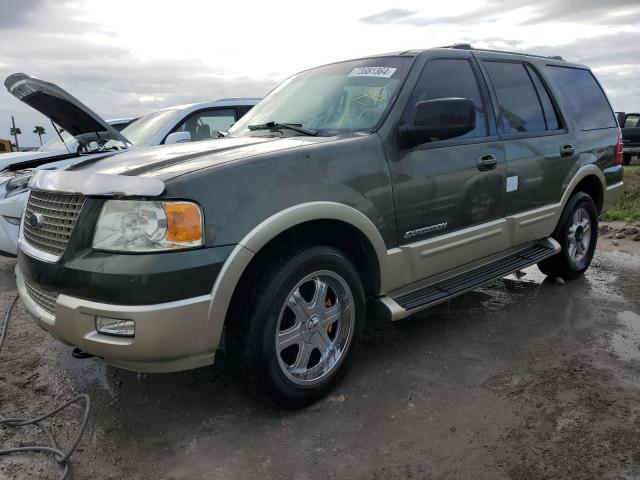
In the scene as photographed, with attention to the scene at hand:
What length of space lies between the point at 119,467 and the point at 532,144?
11.6 ft

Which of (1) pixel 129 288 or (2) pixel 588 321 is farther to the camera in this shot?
(2) pixel 588 321

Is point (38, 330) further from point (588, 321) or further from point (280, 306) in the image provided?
point (588, 321)

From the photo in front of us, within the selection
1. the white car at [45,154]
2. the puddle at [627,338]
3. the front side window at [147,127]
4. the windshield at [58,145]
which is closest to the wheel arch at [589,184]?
the puddle at [627,338]

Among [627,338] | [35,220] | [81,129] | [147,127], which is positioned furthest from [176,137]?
[627,338]

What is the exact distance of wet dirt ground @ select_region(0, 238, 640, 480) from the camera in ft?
8.07

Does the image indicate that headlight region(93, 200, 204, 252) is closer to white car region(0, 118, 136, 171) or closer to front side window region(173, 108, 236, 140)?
white car region(0, 118, 136, 171)

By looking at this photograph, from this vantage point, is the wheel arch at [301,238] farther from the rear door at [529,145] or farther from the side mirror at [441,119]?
the rear door at [529,145]

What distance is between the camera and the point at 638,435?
103 inches

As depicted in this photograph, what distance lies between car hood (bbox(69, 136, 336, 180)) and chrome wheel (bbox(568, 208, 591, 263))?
2.97m

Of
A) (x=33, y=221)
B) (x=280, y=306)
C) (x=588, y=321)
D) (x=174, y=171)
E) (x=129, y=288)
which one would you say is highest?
(x=174, y=171)

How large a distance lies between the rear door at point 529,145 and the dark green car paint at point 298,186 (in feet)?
0.06

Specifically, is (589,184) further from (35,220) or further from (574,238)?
(35,220)

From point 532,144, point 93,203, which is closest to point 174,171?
point 93,203

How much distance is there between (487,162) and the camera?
379 cm
